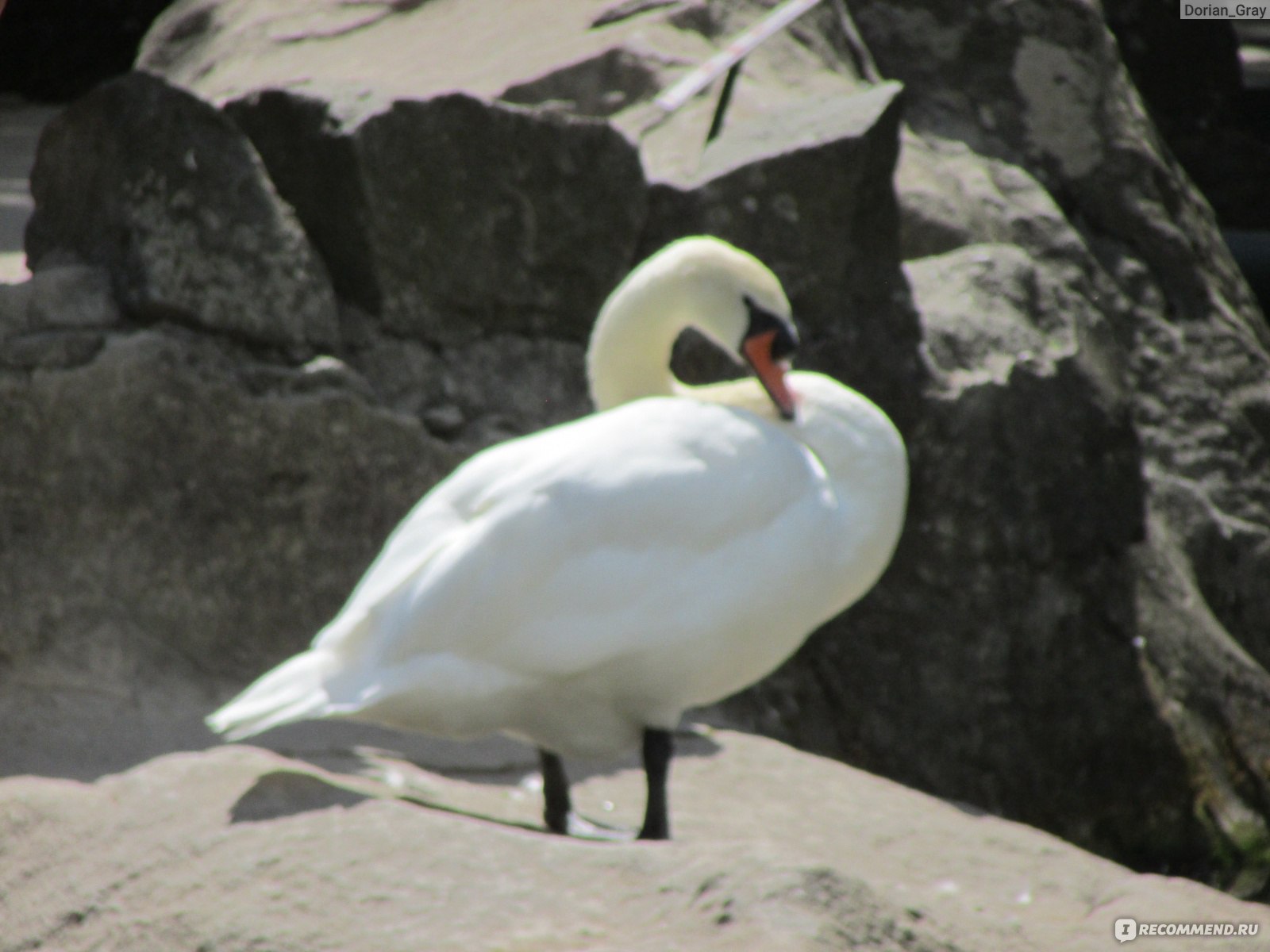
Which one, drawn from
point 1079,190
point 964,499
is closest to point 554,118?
point 964,499

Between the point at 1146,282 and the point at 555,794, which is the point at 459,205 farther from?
the point at 1146,282

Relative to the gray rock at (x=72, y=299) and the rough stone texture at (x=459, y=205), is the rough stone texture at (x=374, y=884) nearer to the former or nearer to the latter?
the gray rock at (x=72, y=299)

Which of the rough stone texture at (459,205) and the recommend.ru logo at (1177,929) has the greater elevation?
the rough stone texture at (459,205)

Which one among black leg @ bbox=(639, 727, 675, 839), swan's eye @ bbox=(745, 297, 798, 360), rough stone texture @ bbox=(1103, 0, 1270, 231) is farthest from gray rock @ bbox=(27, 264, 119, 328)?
rough stone texture @ bbox=(1103, 0, 1270, 231)

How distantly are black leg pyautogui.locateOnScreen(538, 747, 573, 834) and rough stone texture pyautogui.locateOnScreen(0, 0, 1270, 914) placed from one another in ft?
2.69

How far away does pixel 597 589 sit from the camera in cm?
299

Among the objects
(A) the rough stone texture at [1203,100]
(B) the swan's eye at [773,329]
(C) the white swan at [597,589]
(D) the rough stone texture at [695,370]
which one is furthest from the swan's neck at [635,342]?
(A) the rough stone texture at [1203,100]

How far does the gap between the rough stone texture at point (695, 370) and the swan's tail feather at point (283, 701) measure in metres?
1.04

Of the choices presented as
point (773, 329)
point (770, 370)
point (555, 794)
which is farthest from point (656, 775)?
point (773, 329)

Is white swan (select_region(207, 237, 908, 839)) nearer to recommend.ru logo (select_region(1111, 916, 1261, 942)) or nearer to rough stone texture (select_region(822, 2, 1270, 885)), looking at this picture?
recommend.ru logo (select_region(1111, 916, 1261, 942))

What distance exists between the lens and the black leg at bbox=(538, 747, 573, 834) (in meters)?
3.29

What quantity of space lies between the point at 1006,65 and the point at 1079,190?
0.60m

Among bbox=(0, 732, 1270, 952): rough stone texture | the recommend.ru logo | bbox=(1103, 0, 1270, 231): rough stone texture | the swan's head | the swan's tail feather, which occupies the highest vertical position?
the swan's head

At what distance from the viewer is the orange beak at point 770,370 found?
3447 mm
